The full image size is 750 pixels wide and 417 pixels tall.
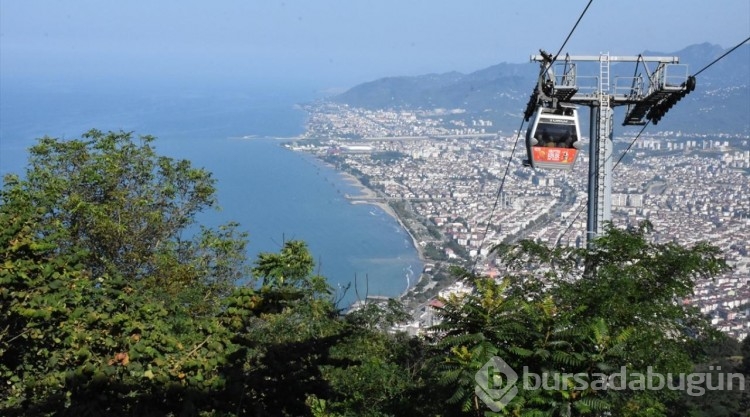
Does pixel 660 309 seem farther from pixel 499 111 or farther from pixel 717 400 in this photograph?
pixel 499 111

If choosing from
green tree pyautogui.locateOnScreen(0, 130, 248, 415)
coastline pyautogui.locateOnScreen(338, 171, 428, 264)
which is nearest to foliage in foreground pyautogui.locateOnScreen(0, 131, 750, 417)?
green tree pyautogui.locateOnScreen(0, 130, 248, 415)

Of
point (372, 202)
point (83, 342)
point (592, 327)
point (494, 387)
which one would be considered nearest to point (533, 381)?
point (494, 387)

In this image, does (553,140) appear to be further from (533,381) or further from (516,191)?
(516,191)

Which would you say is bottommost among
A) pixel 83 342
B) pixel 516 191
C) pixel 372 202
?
pixel 372 202

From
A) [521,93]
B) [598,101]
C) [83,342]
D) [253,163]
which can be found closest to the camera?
[83,342]

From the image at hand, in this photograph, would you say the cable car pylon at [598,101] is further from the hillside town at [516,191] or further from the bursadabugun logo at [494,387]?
the bursadabugun logo at [494,387]

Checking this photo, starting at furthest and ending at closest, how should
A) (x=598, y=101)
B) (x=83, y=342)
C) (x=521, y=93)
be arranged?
(x=521, y=93) < (x=598, y=101) < (x=83, y=342)

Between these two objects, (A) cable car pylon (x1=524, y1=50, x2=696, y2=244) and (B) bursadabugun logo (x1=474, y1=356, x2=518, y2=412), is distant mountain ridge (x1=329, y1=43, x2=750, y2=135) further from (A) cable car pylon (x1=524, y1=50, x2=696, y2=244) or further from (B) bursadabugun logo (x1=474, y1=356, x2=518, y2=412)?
(B) bursadabugun logo (x1=474, y1=356, x2=518, y2=412)
